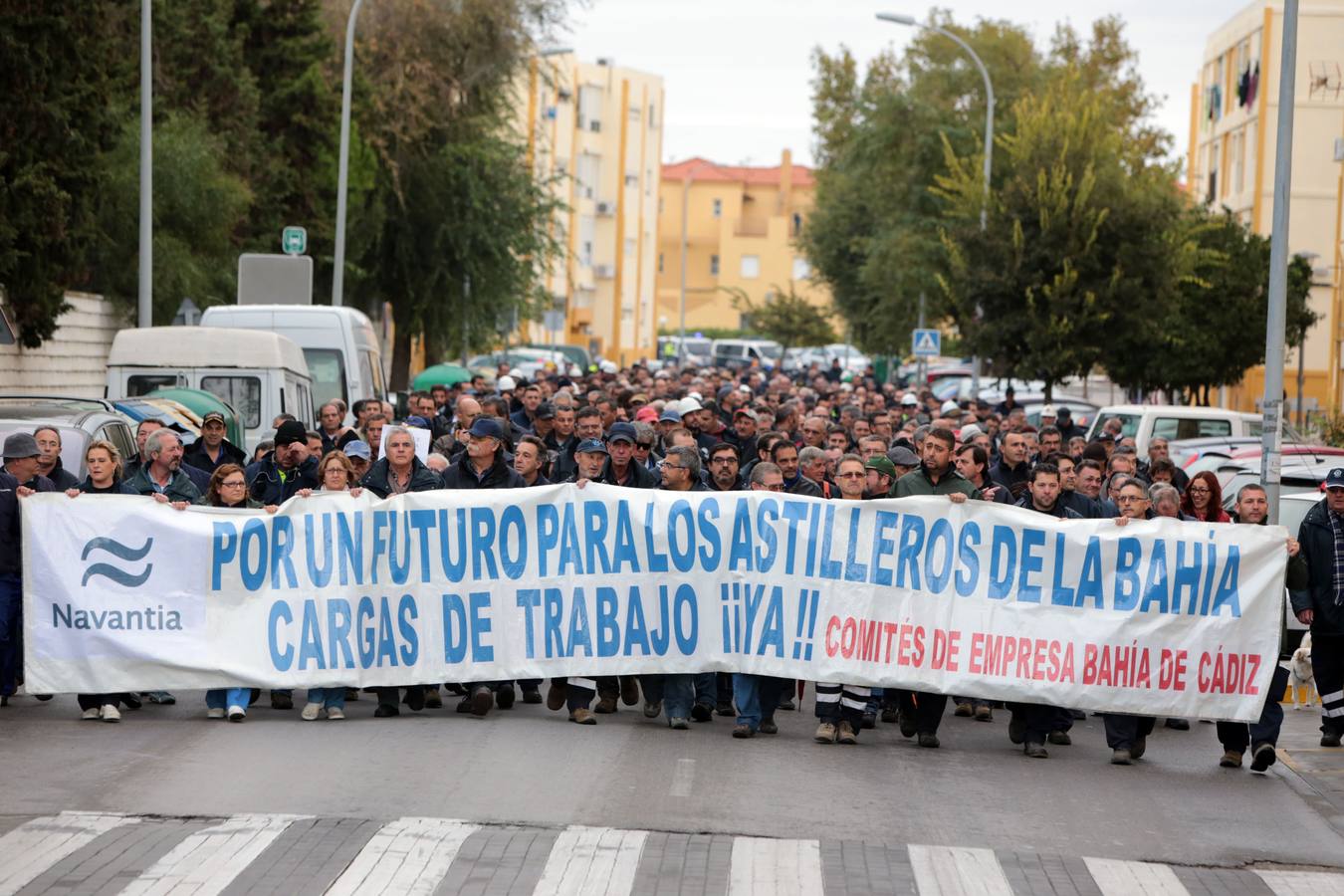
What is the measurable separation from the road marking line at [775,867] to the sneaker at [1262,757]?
3.82 meters

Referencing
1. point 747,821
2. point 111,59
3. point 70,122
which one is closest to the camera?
point 747,821

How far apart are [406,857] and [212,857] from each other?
0.78 meters

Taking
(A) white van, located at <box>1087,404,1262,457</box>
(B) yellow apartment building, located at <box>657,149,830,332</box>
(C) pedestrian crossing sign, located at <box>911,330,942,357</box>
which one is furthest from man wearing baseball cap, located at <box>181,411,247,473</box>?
(B) yellow apartment building, located at <box>657,149,830,332</box>

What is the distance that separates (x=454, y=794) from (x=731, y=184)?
128 meters

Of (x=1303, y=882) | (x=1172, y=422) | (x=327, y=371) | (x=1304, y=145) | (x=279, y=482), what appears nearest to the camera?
(x=1303, y=882)

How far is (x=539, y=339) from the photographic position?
96188 millimetres

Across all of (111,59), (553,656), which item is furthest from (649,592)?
(111,59)

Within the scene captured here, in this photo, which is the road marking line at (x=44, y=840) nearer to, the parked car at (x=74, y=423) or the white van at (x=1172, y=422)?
the parked car at (x=74, y=423)

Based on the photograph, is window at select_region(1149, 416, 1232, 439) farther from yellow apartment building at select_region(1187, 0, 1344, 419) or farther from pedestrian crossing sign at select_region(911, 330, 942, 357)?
yellow apartment building at select_region(1187, 0, 1344, 419)

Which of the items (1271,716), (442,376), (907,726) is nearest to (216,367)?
(907,726)

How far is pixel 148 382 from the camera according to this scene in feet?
72.9

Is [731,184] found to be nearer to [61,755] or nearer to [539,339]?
[539,339]

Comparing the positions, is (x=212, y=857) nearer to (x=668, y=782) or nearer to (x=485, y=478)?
(x=668, y=782)

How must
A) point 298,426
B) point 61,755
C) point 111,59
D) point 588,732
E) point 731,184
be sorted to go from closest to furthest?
point 61,755 < point 588,732 < point 298,426 < point 111,59 < point 731,184
